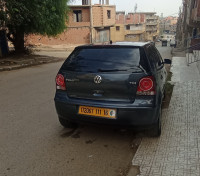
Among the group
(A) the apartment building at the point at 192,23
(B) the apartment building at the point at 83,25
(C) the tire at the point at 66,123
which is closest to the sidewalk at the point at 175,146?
(C) the tire at the point at 66,123

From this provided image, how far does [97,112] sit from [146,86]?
0.86m

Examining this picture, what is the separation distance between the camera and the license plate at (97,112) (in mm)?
3130

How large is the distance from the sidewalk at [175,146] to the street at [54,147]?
0.26m

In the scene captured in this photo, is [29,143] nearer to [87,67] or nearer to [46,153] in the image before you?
[46,153]

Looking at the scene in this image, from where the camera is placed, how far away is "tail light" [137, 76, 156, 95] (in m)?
3.05

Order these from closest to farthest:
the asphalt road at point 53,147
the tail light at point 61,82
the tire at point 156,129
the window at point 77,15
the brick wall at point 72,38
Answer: the asphalt road at point 53,147
the tire at point 156,129
the tail light at point 61,82
the brick wall at point 72,38
the window at point 77,15

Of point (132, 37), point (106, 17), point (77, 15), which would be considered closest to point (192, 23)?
point (106, 17)

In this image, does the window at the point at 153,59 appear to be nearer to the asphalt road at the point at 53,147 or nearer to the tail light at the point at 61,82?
the asphalt road at the point at 53,147

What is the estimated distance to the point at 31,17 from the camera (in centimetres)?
1193

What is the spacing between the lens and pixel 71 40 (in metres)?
33.5

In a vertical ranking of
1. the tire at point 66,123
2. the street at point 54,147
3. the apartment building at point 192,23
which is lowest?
the street at point 54,147

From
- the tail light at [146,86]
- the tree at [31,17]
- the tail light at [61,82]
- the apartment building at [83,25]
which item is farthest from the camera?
the apartment building at [83,25]

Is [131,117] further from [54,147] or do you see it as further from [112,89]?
[54,147]

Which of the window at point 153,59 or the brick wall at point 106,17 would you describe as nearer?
the window at point 153,59
